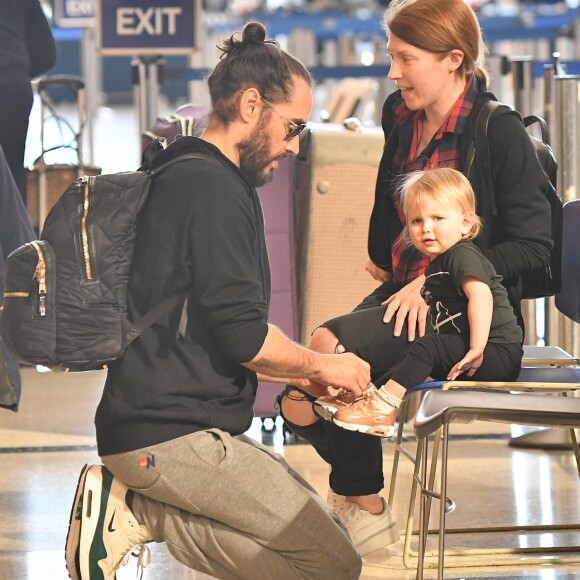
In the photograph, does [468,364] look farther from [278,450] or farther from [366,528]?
[278,450]

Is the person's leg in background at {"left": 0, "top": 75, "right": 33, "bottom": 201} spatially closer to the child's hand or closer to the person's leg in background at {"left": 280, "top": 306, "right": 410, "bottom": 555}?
the person's leg in background at {"left": 280, "top": 306, "right": 410, "bottom": 555}

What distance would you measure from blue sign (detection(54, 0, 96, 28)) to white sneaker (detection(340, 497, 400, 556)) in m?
6.38

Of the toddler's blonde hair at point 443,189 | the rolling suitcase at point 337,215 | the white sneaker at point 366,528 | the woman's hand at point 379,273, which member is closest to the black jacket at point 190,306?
the toddler's blonde hair at point 443,189

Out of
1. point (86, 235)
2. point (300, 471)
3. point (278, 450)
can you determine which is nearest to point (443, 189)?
point (86, 235)

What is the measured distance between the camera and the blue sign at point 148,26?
6.08 m

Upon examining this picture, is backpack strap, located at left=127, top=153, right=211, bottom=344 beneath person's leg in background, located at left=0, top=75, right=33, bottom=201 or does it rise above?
beneath

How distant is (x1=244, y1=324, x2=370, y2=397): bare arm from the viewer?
105 inches

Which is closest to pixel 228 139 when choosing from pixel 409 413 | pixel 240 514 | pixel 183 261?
pixel 183 261

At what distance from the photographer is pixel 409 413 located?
514cm

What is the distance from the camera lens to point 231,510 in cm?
268

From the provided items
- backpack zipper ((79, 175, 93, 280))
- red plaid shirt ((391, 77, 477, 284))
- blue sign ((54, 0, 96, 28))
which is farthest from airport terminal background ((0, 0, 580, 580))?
blue sign ((54, 0, 96, 28))

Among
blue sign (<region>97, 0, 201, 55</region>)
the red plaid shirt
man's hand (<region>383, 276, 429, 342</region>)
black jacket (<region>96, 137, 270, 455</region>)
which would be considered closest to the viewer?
black jacket (<region>96, 137, 270, 455</region>)

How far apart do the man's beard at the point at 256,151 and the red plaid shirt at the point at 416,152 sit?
77cm

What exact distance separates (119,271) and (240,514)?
538mm
